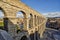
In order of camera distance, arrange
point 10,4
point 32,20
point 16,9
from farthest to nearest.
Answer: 1. point 32,20
2. point 16,9
3. point 10,4

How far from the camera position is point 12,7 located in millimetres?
8977

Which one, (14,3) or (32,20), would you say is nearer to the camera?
(14,3)

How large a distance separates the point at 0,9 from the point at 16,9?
158 centimetres

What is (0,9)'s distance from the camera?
827cm

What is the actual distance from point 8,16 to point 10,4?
970 millimetres

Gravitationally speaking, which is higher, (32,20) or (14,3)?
(14,3)

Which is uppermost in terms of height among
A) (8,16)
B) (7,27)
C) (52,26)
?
(8,16)

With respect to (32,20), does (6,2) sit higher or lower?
higher

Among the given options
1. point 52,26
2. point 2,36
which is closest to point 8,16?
point 2,36

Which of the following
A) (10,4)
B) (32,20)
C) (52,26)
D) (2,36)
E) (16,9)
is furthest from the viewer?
(52,26)

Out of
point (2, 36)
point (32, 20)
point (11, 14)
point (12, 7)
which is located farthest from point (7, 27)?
point (2, 36)

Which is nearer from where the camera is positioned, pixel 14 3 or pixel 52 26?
pixel 14 3

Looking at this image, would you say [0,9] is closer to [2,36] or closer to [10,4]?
[10,4]

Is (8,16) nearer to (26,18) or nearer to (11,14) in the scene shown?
(11,14)
